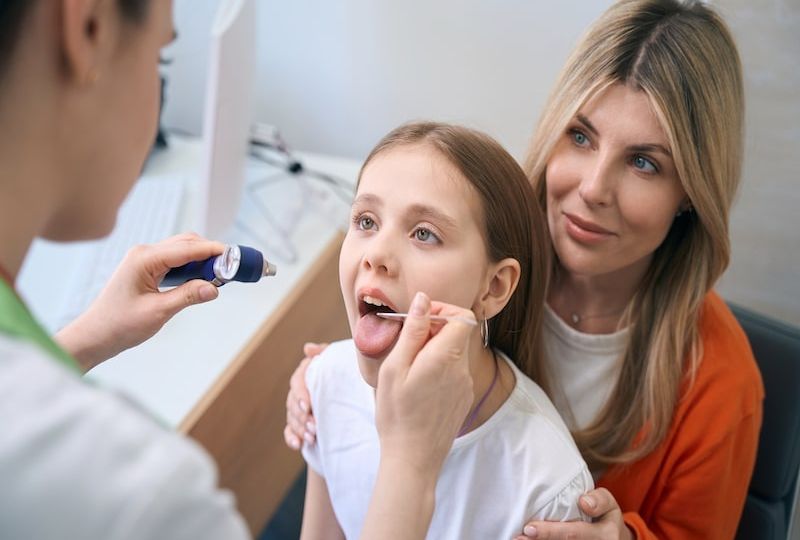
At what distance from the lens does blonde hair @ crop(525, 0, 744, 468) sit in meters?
0.97

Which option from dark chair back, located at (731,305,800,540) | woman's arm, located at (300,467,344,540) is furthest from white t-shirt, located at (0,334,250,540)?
dark chair back, located at (731,305,800,540)

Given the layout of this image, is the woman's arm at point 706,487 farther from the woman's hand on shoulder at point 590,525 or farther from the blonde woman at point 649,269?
the woman's hand on shoulder at point 590,525

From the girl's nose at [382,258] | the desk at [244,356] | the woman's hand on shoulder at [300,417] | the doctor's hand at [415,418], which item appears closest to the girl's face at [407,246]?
the girl's nose at [382,258]

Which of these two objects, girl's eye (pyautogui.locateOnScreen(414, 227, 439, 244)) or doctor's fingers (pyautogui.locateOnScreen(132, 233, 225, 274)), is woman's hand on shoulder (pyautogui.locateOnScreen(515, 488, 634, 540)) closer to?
girl's eye (pyautogui.locateOnScreen(414, 227, 439, 244))

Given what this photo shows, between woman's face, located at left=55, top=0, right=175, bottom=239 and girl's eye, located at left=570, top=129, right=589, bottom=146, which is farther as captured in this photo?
girl's eye, located at left=570, top=129, right=589, bottom=146

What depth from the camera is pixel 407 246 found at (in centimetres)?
85

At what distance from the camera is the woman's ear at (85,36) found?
0.50 metres

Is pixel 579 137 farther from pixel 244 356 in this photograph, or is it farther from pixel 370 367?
pixel 244 356

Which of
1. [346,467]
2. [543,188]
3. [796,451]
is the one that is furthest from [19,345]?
[796,451]

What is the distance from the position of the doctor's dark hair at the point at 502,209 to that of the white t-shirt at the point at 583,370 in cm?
14

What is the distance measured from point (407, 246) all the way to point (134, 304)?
32 cm

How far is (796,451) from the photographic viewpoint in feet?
3.77

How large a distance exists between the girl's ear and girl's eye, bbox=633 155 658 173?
245 mm

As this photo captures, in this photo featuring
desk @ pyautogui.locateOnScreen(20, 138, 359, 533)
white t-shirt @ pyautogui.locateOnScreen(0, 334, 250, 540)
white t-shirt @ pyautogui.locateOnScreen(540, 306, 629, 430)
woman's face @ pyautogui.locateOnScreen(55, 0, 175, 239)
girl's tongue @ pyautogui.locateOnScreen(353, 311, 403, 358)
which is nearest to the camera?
white t-shirt @ pyautogui.locateOnScreen(0, 334, 250, 540)
